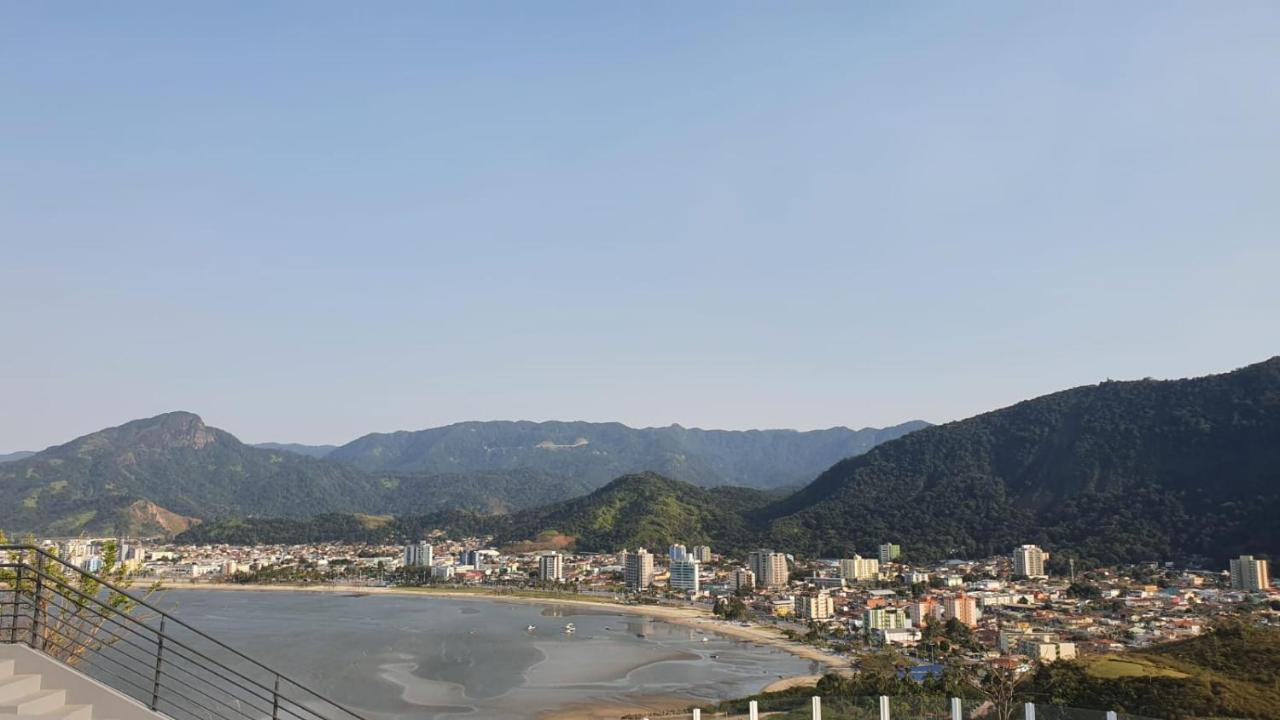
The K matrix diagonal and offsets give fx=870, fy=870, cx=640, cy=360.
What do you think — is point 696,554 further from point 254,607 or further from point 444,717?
point 444,717

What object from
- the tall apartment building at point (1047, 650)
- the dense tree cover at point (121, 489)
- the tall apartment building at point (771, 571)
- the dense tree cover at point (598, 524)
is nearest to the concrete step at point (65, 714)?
the tall apartment building at point (1047, 650)

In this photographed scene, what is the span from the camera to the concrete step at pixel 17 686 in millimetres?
4188

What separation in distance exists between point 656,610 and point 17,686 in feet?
191

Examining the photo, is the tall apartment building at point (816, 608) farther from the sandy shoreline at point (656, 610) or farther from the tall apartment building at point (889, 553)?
the tall apartment building at point (889, 553)

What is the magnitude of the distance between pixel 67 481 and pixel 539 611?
444 feet

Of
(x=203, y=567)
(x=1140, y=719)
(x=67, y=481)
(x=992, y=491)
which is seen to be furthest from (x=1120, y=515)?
(x=67, y=481)

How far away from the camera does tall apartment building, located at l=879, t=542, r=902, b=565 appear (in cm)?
8186

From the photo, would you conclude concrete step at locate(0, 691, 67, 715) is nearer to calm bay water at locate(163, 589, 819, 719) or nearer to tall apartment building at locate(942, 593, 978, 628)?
calm bay water at locate(163, 589, 819, 719)

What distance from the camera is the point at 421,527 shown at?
134 metres

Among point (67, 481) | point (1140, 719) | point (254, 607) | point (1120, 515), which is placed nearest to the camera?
point (1140, 719)

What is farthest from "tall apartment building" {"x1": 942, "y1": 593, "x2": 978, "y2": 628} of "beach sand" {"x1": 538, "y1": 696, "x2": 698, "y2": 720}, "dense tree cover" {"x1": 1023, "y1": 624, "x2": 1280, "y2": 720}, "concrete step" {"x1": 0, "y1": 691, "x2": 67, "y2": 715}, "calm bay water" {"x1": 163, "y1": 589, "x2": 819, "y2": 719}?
"concrete step" {"x1": 0, "y1": 691, "x2": 67, "y2": 715}

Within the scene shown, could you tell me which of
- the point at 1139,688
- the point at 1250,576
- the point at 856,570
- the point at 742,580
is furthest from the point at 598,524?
the point at 1139,688

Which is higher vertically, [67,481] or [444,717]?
[67,481]

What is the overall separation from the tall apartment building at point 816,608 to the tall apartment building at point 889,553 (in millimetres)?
27864
